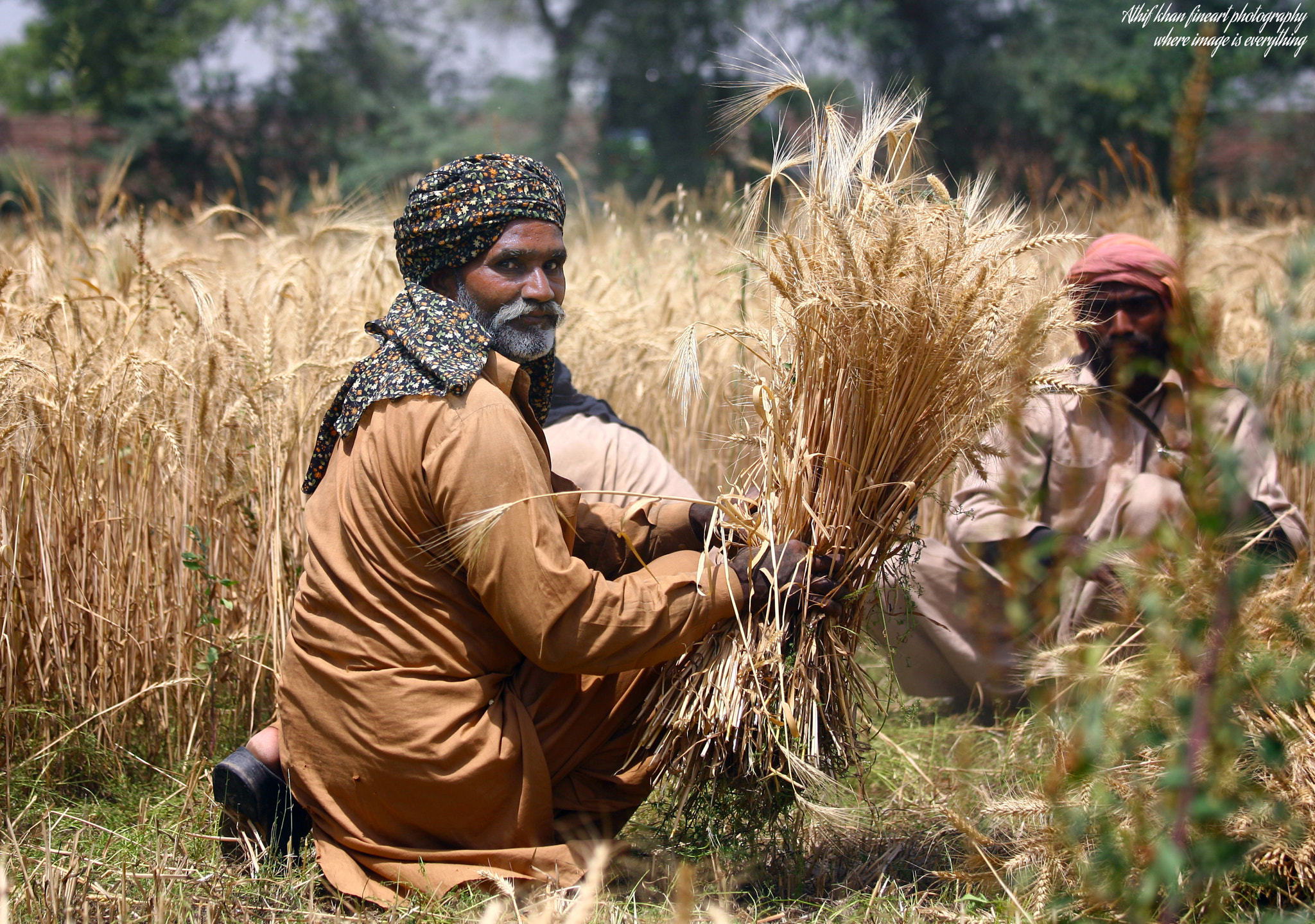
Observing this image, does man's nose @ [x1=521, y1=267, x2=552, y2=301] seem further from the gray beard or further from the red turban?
the red turban

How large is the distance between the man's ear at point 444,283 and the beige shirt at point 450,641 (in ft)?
0.94

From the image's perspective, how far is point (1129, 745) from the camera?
1.16 metres

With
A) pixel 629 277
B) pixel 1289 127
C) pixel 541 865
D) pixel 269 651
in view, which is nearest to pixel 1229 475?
pixel 541 865

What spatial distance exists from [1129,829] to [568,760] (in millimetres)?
977

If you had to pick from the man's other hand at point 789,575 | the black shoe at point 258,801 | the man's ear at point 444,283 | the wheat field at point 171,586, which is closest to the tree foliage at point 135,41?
the wheat field at point 171,586

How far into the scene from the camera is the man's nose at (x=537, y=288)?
2.10 m

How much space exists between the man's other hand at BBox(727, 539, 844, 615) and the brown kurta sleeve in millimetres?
50

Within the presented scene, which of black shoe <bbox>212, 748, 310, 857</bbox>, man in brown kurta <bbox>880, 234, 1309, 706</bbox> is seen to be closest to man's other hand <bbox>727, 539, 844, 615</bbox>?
black shoe <bbox>212, 748, 310, 857</bbox>

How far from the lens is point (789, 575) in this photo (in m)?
1.90

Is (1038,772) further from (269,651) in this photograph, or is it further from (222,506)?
(222,506)

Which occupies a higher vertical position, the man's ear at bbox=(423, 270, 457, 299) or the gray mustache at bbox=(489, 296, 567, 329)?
the man's ear at bbox=(423, 270, 457, 299)

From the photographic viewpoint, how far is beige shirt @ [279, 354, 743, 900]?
182cm

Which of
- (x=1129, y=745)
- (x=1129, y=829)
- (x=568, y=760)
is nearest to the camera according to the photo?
(x=1129, y=745)

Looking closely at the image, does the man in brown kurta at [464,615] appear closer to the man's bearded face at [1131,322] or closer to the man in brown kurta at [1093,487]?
the man in brown kurta at [1093,487]
